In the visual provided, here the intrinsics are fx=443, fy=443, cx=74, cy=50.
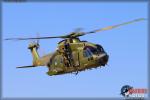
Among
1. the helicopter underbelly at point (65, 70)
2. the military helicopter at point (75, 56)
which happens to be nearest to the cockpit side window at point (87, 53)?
the military helicopter at point (75, 56)

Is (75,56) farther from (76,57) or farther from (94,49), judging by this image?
(94,49)

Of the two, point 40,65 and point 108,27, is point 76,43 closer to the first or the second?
point 108,27

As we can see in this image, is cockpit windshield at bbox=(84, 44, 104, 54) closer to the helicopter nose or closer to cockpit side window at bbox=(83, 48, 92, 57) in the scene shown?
cockpit side window at bbox=(83, 48, 92, 57)

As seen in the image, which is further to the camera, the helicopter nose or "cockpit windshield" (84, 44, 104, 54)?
"cockpit windshield" (84, 44, 104, 54)

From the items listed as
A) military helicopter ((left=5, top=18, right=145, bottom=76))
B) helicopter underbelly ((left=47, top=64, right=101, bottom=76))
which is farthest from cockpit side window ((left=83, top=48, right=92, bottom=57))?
helicopter underbelly ((left=47, top=64, right=101, bottom=76))

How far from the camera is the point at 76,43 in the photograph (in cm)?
4947

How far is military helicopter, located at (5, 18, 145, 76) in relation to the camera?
154 ft

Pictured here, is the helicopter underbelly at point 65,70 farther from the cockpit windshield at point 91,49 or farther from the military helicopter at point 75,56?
the cockpit windshield at point 91,49

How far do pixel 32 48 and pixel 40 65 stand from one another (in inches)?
270

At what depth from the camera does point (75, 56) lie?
4906 cm

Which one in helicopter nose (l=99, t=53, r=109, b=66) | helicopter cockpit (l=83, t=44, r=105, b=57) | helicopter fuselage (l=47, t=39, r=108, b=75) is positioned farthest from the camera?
helicopter cockpit (l=83, t=44, r=105, b=57)

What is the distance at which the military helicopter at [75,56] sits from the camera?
4700 cm

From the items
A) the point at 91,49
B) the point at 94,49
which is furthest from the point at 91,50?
the point at 94,49

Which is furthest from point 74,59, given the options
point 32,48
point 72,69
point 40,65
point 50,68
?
point 32,48
